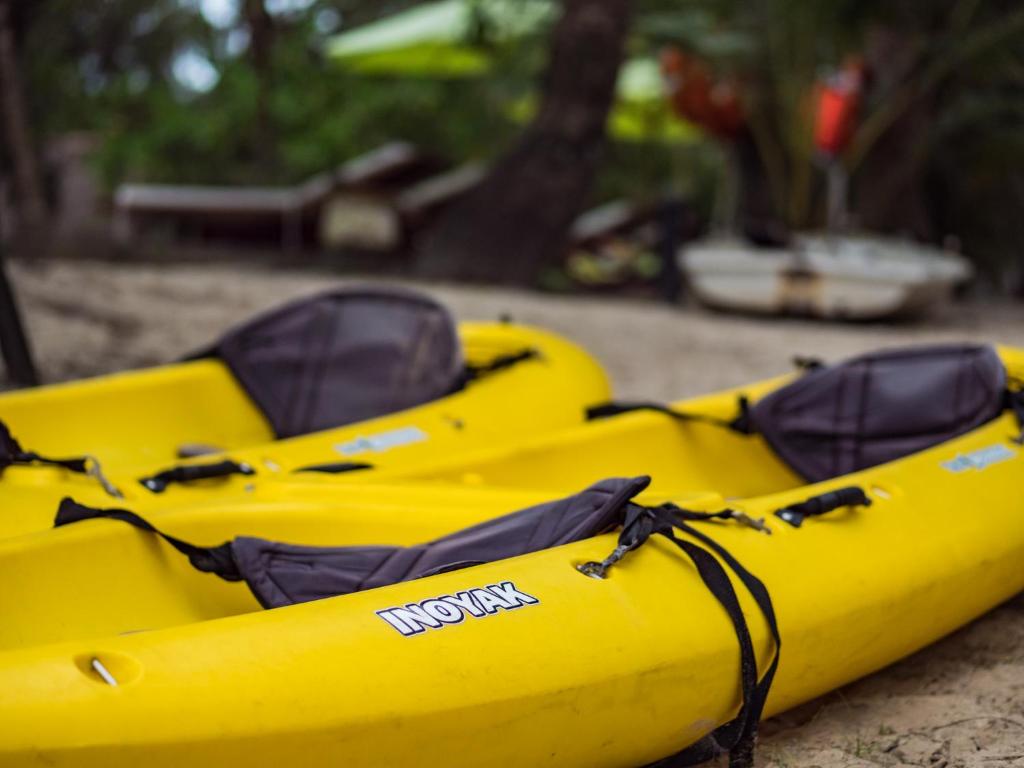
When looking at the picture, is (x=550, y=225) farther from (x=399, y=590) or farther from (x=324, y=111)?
(x=399, y=590)

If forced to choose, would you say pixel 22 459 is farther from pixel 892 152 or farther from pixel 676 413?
pixel 892 152

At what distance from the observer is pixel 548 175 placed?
8.88 meters

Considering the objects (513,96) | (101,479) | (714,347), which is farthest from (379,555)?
(513,96)

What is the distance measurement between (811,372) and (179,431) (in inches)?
70.3

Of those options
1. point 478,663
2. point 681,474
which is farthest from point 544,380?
→ point 478,663

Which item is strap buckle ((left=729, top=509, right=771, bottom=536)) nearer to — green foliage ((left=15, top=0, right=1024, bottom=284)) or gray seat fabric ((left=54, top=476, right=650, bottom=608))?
gray seat fabric ((left=54, top=476, right=650, bottom=608))

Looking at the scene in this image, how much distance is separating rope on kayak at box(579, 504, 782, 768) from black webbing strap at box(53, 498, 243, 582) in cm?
68

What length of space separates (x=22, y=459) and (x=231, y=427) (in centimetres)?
98

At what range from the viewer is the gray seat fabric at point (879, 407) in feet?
11.3

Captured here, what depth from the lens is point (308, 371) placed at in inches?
154

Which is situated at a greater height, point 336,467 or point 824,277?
point 336,467

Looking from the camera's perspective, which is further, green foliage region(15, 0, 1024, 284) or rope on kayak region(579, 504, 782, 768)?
green foliage region(15, 0, 1024, 284)

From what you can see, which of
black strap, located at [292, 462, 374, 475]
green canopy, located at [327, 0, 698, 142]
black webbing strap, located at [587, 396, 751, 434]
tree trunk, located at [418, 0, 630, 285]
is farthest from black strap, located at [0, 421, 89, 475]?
green canopy, located at [327, 0, 698, 142]

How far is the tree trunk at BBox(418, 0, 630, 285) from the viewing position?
28.3 feet
